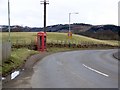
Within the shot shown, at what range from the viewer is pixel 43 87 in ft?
50.2

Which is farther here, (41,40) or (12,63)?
(41,40)

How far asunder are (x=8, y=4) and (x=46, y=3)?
32270 mm

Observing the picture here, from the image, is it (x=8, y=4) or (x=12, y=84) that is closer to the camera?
(x=12, y=84)

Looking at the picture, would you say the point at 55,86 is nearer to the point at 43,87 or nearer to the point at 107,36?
the point at 43,87

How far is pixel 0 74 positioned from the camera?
20391mm

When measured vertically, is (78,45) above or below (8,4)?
below

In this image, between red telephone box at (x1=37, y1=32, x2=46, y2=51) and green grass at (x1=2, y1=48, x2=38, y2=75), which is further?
red telephone box at (x1=37, y1=32, x2=46, y2=51)

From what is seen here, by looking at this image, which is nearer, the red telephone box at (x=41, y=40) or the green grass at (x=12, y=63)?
the green grass at (x=12, y=63)

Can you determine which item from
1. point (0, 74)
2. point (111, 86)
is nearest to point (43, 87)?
point (111, 86)

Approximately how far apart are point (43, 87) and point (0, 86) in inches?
72.4

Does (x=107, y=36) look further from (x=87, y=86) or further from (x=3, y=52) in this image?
(x=87, y=86)

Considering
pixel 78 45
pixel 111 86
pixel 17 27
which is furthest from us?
pixel 17 27

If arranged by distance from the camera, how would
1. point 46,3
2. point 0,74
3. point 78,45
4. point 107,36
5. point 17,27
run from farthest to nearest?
point 17,27
point 107,36
point 78,45
point 46,3
point 0,74

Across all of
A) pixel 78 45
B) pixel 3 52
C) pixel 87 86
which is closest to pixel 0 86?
pixel 87 86
